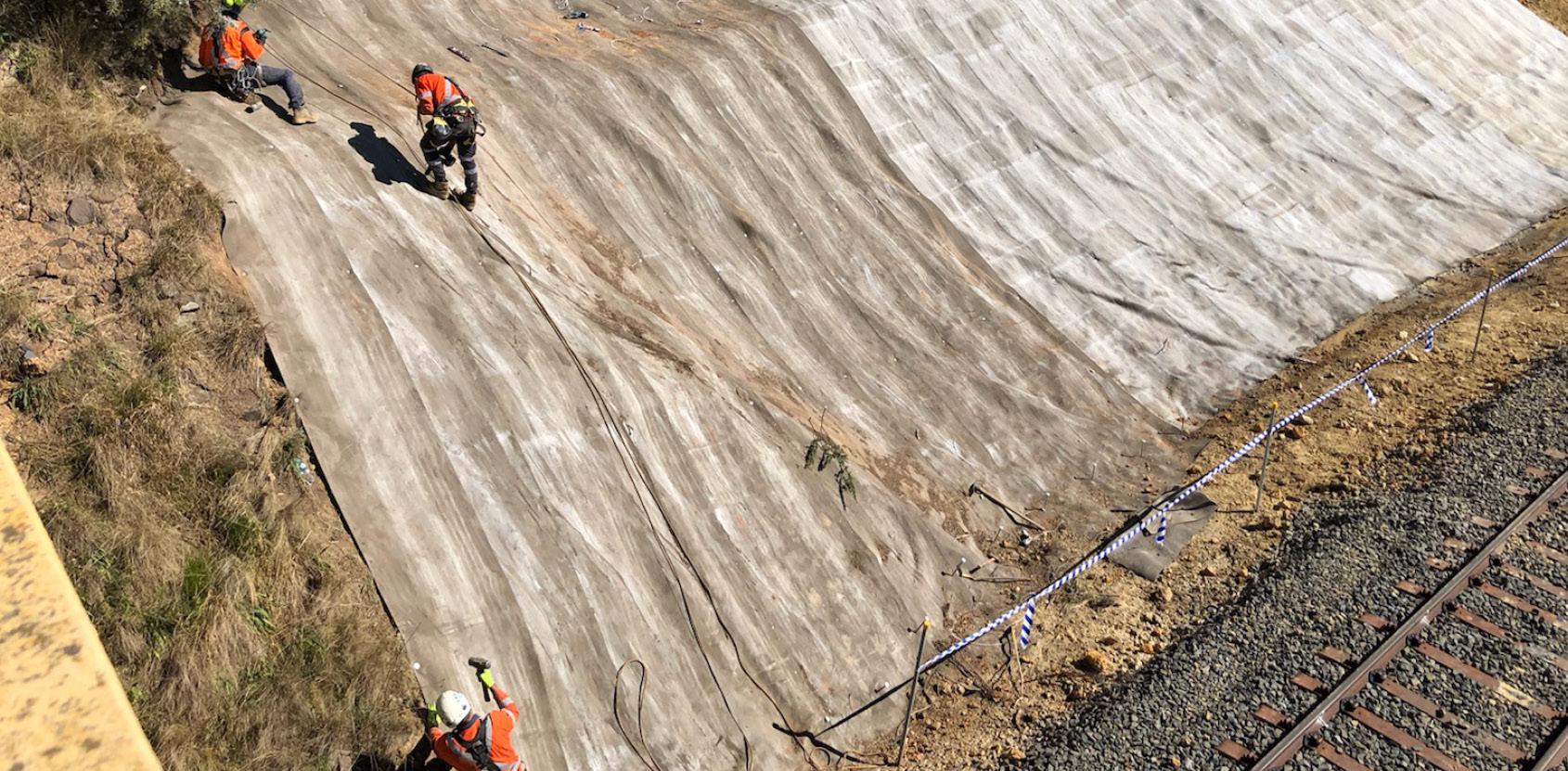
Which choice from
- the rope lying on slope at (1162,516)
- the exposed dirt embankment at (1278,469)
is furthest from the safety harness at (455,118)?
the exposed dirt embankment at (1278,469)

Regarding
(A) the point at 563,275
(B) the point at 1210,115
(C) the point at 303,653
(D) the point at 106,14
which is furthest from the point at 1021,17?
(C) the point at 303,653

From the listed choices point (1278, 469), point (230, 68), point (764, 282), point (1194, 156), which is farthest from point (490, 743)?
point (1194, 156)

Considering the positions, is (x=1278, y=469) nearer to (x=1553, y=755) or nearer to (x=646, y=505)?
(x=1553, y=755)

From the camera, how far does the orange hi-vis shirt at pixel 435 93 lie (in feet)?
41.0

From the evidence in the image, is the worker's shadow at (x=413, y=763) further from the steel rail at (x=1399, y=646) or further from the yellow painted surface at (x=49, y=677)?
the steel rail at (x=1399, y=646)

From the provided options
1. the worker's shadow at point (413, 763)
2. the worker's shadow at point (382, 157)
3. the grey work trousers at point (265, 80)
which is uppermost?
the grey work trousers at point (265, 80)

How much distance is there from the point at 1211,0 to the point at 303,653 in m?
21.8

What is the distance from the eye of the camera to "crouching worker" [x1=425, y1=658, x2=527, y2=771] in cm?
818

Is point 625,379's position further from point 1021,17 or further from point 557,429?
point 1021,17

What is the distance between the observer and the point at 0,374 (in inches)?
375

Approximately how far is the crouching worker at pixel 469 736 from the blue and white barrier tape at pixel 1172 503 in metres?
4.91

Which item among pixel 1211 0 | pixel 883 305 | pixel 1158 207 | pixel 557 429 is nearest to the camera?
pixel 557 429

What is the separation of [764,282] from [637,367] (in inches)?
119

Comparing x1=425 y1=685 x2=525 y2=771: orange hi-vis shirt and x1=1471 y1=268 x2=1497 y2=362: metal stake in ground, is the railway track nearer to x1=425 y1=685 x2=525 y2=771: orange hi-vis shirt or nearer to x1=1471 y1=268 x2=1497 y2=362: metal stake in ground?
x1=1471 y1=268 x2=1497 y2=362: metal stake in ground
